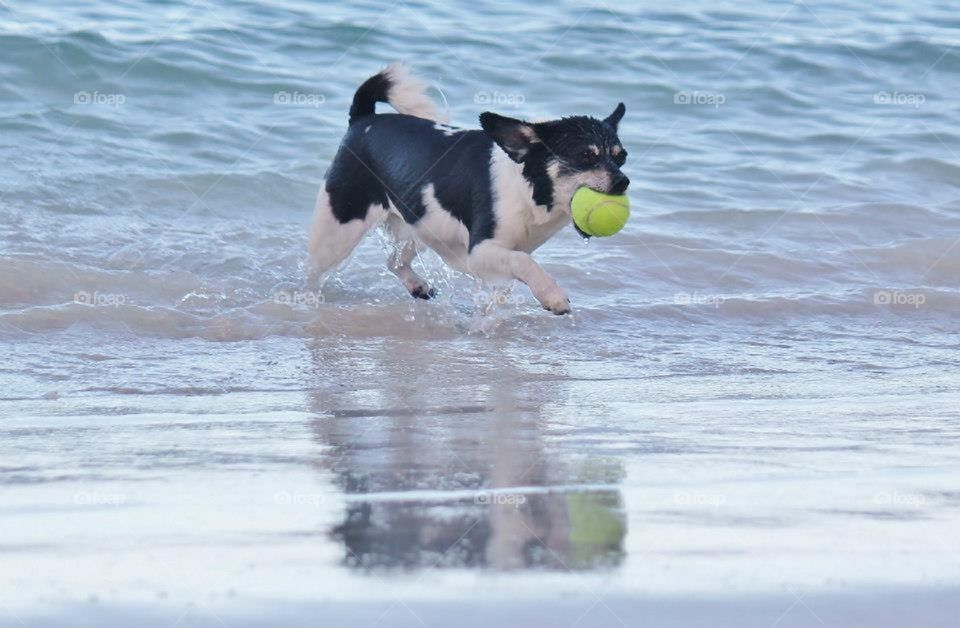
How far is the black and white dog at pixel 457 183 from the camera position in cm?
572

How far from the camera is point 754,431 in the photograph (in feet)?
14.0

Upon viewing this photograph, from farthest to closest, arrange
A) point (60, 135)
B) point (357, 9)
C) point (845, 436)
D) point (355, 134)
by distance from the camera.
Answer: point (357, 9), point (60, 135), point (355, 134), point (845, 436)

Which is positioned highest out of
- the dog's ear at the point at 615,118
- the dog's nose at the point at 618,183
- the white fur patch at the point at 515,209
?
the dog's ear at the point at 615,118

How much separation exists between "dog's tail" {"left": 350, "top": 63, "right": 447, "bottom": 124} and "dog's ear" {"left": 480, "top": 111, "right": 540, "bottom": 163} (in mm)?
1174

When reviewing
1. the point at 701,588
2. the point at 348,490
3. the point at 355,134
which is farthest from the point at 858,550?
the point at 355,134

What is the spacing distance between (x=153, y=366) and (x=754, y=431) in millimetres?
2306

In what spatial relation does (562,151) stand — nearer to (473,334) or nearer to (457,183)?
(457,183)

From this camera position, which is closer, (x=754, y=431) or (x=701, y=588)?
(x=701, y=588)

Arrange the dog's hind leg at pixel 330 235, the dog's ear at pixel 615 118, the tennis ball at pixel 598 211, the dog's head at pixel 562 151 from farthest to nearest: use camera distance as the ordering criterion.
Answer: the dog's hind leg at pixel 330 235 < the dog's ear at pixel 615 118 < the dog's head at pixel 562 151 < the tennis ball at pixel 598 211

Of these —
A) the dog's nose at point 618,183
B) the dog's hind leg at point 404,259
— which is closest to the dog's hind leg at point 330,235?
the dog's hind leg at point 404,259

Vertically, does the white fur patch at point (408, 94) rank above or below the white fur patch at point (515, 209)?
above

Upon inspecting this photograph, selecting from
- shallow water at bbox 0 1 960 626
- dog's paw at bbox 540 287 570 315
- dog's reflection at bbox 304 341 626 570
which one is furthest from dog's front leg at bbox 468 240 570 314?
dog's reflection at bbox 304 341 626 570

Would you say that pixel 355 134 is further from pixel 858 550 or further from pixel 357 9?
pixel 357 9

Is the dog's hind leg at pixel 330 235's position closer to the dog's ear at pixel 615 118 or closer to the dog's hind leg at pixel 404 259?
the dog's hind leg at pixel 404 259
